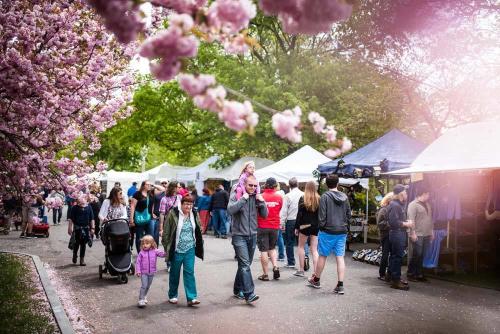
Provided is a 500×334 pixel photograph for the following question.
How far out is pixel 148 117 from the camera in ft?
103

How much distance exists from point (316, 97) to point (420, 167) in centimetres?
1269

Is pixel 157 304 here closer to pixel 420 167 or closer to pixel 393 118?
pixel 420 167

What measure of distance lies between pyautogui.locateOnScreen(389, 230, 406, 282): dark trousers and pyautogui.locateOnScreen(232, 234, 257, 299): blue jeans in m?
3.07

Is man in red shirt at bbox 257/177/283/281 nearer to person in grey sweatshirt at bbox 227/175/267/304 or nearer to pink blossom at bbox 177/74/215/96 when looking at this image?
person in grey sweatshirt at bbox 227/175/267/304

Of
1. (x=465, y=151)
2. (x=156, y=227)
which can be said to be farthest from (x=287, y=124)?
(x=156, y=227)

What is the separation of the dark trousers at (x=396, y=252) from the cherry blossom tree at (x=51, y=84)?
6351mm

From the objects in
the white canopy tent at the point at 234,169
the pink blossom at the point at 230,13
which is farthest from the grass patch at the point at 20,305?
the white canopy tent at the point at 234,169

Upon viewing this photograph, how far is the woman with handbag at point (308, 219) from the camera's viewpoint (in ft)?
32.8

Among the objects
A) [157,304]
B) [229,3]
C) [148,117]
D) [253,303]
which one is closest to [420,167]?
[253,303]

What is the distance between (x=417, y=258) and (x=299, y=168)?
7.00 m

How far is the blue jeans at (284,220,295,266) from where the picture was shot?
11.4 m

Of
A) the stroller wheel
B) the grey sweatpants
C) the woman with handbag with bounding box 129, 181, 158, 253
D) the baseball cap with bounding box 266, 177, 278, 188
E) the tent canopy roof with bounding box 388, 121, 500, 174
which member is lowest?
the stroller wheel

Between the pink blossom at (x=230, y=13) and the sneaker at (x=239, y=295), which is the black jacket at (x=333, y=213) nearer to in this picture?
the sneaker at (x=239, y=295)

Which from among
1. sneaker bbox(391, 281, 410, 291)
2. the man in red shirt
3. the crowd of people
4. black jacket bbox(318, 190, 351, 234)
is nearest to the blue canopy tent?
the crowd of people
